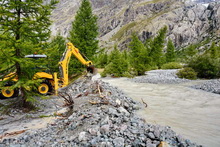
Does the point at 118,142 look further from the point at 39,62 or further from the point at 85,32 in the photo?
the point at 85,32

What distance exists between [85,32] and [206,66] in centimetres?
1581

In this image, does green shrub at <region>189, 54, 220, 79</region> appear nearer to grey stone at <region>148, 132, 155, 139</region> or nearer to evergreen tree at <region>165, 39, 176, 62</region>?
grey stone at <region>148, 132, 155, 139</region>

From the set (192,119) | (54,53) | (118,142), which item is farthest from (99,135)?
(54,53)

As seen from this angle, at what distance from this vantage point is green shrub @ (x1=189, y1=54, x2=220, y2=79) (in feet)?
51.2

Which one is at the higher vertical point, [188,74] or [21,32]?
[21,32]

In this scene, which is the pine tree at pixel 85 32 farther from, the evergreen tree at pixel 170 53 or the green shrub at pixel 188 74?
the evergreen tree at pixel 170 53

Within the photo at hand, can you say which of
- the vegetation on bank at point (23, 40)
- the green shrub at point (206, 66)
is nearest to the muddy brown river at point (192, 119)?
the vegetation on bank at point (23, 40)

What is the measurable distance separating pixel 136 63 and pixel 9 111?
62.0ft

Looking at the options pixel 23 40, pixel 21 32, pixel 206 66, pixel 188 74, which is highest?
pixel 21 32

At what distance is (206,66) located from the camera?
16.1 meters

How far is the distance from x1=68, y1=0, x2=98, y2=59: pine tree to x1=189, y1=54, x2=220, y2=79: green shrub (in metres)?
13.2

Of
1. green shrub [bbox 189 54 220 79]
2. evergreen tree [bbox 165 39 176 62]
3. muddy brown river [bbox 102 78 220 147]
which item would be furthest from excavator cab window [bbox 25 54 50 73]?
evergreen tree [bbox 165 39 176 62]

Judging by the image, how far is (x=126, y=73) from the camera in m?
22.5

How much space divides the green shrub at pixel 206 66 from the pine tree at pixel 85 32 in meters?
13.2
